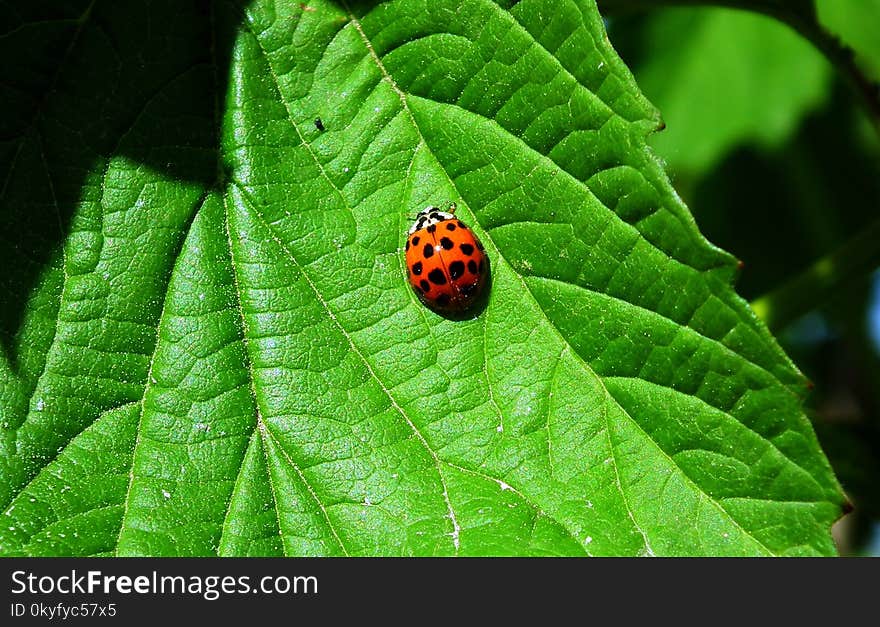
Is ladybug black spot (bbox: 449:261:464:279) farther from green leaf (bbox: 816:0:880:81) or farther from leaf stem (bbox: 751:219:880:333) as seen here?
green leaf (bbox: 816:0:880:81)

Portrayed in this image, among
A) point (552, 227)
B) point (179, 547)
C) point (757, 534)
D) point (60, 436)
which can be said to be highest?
point (552, 227)

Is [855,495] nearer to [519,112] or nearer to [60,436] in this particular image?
[519,112]

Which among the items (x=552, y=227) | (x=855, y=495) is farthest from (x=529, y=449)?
(x=855, y=495)

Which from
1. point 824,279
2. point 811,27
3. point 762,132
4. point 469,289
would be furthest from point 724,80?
point 469,289

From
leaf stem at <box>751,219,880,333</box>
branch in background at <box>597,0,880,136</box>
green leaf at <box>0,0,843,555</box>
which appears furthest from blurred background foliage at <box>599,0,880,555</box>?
green leaf at <box>0,0,843,555</box>

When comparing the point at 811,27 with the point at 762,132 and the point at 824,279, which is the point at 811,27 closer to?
the point at 824,279

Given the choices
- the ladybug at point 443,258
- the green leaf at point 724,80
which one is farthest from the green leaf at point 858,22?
the ladybug at point 443,258

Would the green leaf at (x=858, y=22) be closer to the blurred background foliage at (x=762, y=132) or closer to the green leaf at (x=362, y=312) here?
the blurred background foliage at (x=762, y=132)
